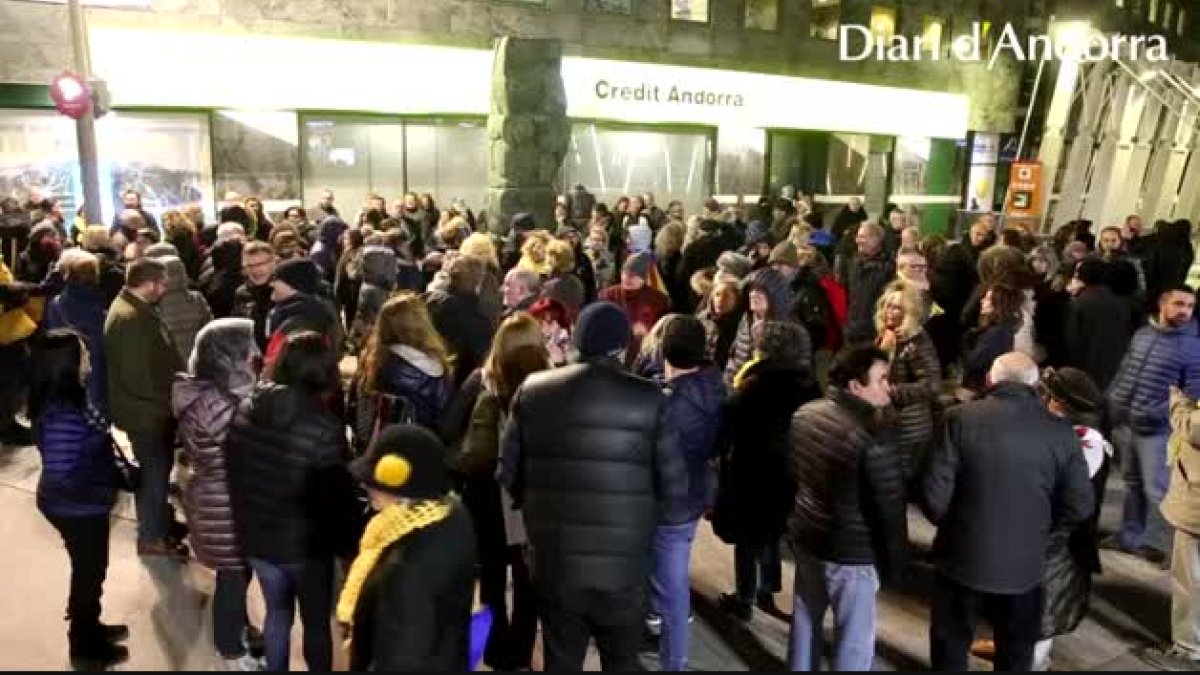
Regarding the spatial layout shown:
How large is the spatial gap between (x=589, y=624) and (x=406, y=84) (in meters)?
13.3

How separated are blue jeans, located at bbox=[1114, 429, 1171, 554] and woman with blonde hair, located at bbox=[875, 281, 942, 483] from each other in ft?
5.54

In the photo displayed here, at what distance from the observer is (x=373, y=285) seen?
6633mm

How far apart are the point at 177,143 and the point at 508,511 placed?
12125 mm

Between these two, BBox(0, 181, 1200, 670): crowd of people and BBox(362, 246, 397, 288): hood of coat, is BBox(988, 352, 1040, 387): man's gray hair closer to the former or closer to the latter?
BBox(0, 181, 1200, 670): crowd of people

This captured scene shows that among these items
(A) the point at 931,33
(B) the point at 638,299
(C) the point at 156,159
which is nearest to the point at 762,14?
(A) the point at 931,33

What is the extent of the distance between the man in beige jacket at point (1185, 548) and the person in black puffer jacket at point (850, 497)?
186 cm

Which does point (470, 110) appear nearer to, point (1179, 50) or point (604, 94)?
point (604, 94)

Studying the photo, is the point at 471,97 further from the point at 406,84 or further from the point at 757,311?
the point at 757,311

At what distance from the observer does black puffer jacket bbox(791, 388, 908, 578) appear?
11.7 feet

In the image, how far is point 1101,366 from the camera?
688 centimetres

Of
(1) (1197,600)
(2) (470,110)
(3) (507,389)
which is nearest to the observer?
(3) (507,389)

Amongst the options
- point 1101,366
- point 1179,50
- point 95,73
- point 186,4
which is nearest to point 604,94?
point 186,4

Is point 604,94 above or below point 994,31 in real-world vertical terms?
below

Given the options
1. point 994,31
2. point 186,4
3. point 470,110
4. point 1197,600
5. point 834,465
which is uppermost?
point 994,31
